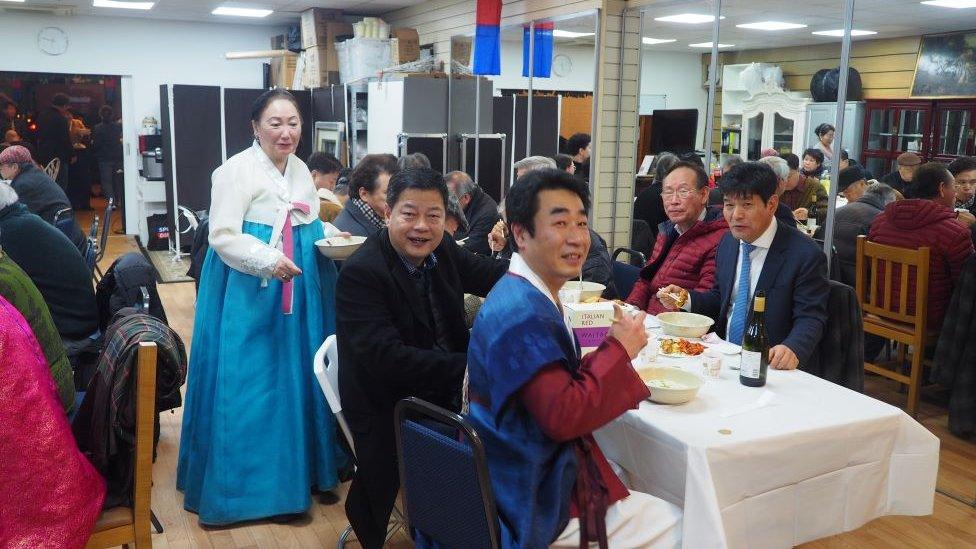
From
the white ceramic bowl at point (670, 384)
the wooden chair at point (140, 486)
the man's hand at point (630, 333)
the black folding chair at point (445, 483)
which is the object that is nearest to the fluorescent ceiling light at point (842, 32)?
the white ceramic bowl at point (670, 384)

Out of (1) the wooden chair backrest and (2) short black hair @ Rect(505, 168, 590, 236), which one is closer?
(2) short black hair @ Rect(505, 168, 590, 236)

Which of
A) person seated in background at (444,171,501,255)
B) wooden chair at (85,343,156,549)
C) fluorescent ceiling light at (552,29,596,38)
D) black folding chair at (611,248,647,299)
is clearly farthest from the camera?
fluorescent ceiling light at (552,29,596,38)

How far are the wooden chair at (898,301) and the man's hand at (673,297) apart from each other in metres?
1.69

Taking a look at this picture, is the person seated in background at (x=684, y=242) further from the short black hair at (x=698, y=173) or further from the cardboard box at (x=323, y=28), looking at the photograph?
the cardboard box at (x=323, y=28)

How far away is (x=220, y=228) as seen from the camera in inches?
112

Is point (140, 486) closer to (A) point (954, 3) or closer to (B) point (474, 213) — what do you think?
(B) point (474, 213)

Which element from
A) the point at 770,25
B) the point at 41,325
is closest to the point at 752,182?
the point at 41,325

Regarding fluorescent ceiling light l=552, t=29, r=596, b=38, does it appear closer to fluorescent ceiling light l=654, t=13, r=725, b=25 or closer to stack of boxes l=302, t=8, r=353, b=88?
fluorescent ceiling light l=654, t=13, r=725, b=25

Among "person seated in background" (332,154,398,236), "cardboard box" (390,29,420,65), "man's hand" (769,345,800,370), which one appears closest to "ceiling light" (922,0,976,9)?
"man's hand" (769,345,800,370)

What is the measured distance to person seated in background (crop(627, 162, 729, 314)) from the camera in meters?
3.24

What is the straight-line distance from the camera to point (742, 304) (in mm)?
2850

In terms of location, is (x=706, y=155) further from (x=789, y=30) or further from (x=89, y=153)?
(x=89, y=153)

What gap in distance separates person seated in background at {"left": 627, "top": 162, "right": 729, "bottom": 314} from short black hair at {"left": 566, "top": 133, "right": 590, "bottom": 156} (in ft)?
9.41

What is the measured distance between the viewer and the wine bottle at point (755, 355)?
7.16ft
